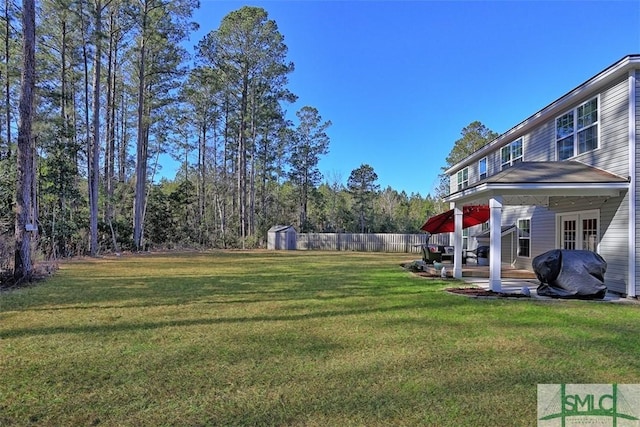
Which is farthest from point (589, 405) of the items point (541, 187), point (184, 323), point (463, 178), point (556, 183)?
point (463, 178)

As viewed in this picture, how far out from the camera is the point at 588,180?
25.0 feet

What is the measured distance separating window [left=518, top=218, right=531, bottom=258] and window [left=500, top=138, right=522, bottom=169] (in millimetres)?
2145

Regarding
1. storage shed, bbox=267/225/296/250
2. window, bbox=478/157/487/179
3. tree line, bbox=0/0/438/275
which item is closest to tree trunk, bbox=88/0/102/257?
tree line, bbox=0/0/438/275

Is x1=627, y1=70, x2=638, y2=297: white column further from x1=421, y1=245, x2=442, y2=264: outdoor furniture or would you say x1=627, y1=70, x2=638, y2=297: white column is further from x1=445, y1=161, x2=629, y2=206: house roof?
x1=421, y1=245, x2=442, y2=264: outdoor furniture

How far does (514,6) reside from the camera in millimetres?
10961

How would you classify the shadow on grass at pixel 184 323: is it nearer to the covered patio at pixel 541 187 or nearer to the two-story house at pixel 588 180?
the covered patio at pixel 541 187

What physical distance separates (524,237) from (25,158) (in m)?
14.6

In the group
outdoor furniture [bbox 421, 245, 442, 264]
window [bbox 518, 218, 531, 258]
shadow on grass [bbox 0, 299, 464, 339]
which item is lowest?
shadow on grass [bbox 0, 299, 464, 339]

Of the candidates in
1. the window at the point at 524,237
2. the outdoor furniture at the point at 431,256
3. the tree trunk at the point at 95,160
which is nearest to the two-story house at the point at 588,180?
the window at the point at 524,237

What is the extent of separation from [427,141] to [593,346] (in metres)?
31.5

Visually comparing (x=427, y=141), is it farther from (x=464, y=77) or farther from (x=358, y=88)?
(x=464, y=77)

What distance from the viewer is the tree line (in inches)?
617

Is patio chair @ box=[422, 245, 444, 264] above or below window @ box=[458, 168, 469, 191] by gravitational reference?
below

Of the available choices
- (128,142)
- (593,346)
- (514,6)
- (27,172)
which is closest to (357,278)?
(593,346)
